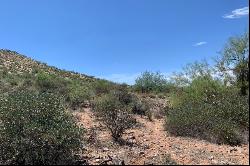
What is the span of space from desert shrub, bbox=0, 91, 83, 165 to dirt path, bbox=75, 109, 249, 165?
2.53 feet

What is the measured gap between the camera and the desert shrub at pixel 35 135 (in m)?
11.6

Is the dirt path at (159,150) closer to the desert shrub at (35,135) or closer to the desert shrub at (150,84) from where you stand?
the desert shrub at (35,135)

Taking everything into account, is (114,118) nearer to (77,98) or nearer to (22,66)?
(77,98)

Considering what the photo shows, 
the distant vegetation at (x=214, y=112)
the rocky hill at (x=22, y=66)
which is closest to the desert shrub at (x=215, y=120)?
the distant vegetation at (x=214, y=112)

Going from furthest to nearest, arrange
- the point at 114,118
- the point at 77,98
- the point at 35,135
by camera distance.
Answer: the point at 77,98 → the point at 114,118 → the point at 35,135

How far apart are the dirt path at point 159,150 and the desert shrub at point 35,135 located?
0.77 meters

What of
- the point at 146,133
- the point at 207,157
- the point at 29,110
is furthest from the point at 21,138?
the point at 146,133

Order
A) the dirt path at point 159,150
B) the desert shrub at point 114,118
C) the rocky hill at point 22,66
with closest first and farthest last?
the dirt path at point 159,150
the desert shrub at point 114,118
the rocky hill at point 22,66

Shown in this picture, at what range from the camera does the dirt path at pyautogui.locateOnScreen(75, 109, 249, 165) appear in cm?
1173

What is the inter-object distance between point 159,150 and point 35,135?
3396 mm

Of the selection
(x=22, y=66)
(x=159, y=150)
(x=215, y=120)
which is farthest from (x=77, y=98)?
(x=22, y=66)

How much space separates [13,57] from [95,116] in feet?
99.9

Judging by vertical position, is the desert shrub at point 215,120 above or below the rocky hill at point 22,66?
below

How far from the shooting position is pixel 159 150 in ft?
42.7
